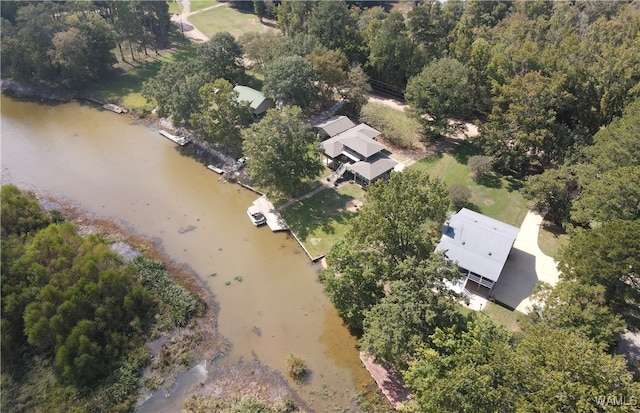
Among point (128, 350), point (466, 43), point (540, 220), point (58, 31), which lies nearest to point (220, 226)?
point (128, 350)

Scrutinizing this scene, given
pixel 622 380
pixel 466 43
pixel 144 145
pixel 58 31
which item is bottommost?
pixel 144 145

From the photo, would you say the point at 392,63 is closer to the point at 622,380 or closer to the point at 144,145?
the point at 144,145

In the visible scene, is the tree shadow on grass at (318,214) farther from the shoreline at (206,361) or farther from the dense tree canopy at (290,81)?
the dense tree canopy at (290,81)

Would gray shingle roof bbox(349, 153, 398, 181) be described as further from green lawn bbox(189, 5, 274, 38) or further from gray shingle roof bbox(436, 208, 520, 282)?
green lawn bbox(189, 5, 274, 38)

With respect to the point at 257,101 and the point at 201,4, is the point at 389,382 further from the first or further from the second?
the point at 201,4

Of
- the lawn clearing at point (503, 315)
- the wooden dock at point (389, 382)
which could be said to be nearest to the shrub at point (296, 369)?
the wooden dock at point (389, 382)

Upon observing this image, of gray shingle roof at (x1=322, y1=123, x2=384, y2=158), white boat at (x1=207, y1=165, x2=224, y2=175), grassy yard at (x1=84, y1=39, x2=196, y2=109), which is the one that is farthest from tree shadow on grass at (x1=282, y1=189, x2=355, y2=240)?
grassy yard at (x1=84, y1=39, x2=196, y2=109)

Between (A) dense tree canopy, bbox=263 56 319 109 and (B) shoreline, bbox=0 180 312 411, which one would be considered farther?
(A) dense tree canopy, bbox=263 56 319 109
